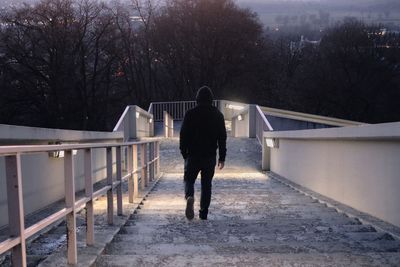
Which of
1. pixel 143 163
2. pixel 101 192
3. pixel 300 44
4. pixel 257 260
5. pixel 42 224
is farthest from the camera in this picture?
pixel 300 44

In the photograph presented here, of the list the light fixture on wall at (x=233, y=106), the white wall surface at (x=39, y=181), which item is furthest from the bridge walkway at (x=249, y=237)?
the light fixture on wall at (x=233, y=106)

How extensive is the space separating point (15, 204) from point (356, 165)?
494 centimetres

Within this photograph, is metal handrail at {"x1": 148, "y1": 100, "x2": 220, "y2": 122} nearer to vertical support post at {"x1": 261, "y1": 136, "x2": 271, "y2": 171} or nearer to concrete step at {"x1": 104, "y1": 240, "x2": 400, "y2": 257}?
vertical support post at {"x1": 261, "y1": 136, "x2": 271, "y2": 171}

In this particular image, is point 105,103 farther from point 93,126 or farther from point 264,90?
point 264,90

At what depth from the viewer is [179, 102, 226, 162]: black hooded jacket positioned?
5.95 meters

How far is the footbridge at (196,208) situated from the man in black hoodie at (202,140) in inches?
14.5

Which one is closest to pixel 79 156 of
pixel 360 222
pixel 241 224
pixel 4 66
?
pixel 241 224

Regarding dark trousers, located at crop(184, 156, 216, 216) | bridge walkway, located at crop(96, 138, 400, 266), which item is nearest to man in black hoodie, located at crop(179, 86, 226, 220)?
dark trousers, located at crop(184, 156, 216, 216)

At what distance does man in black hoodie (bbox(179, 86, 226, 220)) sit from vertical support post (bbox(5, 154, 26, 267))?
11.3 feet

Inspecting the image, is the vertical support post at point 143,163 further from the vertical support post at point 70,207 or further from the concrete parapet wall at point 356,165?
the vertical support post at point 70,207

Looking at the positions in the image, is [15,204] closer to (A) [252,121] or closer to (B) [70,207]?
(B) [70,207]

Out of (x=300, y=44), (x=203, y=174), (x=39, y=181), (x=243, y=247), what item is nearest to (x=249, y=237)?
(x=243, y=247)

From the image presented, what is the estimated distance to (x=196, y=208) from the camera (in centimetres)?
711

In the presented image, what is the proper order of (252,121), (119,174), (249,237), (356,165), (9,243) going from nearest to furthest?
(9,243), (249,237), (119,174), (356,165), (252,121)
